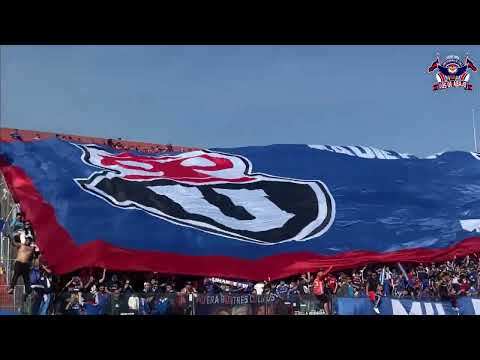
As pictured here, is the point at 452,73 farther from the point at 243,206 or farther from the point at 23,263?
the point at 23,263

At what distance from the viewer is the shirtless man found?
12.7m

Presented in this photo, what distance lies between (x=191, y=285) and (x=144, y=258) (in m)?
1.29

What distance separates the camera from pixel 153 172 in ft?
55.0

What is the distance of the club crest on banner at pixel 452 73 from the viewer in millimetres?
20969

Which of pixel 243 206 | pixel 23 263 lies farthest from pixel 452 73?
pixel 23 263

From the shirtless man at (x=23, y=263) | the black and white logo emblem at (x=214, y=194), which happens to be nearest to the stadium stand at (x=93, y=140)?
the black and white logo emblem at (x=214, y=194)

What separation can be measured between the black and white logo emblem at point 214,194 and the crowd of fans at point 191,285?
5.05ft

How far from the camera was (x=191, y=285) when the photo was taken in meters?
13.9

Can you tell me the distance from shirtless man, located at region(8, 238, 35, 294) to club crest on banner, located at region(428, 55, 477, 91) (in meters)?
15.2

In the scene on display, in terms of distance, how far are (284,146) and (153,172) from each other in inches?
193

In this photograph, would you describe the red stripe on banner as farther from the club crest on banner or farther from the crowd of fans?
the club crest on banner

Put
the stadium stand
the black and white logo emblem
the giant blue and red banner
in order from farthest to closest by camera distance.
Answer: the stadium stand
the black and white logo emblem
the giant blue and red banner

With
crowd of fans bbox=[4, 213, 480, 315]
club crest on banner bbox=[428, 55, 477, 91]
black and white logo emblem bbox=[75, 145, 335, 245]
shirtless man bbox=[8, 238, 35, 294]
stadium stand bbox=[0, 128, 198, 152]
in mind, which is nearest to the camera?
crowd of fans bbox=[4, 213, 480, 315]

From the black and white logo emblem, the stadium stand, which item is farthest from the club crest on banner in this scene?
the stadium stand
